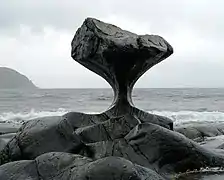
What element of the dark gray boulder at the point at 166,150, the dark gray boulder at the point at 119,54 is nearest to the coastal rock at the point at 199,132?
the dark gray boulder at the point at 119,54

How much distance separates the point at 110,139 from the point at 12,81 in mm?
127428

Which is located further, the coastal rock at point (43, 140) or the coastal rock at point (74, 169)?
the coastal rock at point (43, 140)

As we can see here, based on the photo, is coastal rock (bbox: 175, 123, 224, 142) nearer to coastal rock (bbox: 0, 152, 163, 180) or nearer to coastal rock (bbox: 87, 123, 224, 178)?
coastal rock (bbox: 87, 123, 224, 178)

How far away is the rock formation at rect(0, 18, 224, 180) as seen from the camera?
209 inches

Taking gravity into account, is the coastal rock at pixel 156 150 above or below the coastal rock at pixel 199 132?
above

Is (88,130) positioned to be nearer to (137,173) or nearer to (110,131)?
(110,131)

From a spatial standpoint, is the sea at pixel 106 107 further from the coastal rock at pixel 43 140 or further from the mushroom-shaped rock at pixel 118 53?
the coastal rock at pixel 43 140

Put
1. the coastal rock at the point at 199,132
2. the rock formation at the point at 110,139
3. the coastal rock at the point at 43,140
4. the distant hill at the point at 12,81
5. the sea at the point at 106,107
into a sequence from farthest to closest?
the distant hill at the point at 12,81 → the sea at the point at 106,107 → the coastal rock at the point at 199,132 → the coastal rock at the point at 43,140 → the rock formation at the point at 110,139

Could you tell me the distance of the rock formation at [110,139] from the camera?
5305mm

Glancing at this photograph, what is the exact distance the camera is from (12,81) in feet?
431

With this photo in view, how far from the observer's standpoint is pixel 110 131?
25.4 ft

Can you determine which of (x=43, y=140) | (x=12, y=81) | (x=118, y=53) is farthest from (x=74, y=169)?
A: (x=12, y=81)

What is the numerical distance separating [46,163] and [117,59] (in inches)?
124

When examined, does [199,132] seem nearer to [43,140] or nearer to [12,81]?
[43,140]
